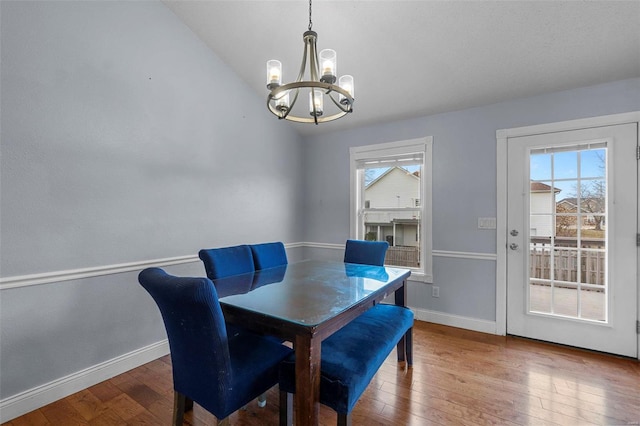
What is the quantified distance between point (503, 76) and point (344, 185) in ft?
6.76

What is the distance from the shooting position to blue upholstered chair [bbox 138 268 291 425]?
3.65ft

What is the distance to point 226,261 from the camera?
214 cm

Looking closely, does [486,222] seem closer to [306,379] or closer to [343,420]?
[343,420]

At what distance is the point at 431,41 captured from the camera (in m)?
2.36

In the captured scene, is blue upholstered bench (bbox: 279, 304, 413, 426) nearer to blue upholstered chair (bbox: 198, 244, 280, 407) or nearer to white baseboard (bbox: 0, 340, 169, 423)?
blue upholstered chair (bbox: 198, 244, 280, 407)

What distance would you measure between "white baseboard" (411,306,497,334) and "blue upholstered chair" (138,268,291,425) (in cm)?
232

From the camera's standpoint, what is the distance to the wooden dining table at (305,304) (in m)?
1.21

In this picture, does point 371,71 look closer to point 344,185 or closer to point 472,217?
point 344,185

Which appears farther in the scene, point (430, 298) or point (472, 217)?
point (430, 298)

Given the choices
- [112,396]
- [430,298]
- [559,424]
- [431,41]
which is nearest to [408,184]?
[430,298]

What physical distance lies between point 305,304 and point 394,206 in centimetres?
246

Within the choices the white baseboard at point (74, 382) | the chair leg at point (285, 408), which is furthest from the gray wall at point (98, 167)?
the chair leg at point (285, 408)

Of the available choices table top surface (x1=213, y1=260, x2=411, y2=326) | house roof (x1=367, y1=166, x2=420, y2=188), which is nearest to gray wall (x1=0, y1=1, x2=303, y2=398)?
table top surface (x1=213, y1=260, x2=411, y2=326)

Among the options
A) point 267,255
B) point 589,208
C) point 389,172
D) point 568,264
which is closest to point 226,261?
point 267,255
